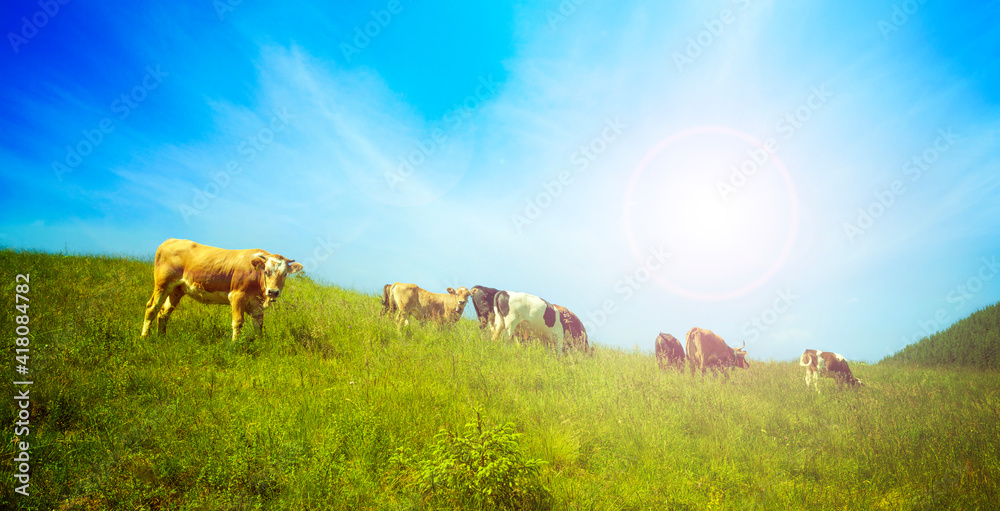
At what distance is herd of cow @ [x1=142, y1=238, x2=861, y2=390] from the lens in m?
8.01

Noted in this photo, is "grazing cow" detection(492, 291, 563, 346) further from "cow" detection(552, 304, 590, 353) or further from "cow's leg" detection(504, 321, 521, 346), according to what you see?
"cow" detection(552, 304, 590, 353)

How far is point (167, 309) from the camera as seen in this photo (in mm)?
7969

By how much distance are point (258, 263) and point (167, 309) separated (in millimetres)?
1889

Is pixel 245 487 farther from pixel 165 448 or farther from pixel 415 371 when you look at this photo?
pixel 415 371

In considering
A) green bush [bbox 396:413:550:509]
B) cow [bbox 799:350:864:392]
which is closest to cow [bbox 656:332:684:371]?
cow [bbox 799:350:864:392]

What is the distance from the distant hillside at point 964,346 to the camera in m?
24.5

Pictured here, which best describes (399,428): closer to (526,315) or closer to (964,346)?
(526,315)

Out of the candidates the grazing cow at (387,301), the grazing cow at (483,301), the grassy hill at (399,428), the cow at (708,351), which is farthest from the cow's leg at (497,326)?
the cow at (708,351)

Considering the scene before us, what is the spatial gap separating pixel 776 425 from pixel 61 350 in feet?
40.6

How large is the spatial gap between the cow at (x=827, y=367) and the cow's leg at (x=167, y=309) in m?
18.3

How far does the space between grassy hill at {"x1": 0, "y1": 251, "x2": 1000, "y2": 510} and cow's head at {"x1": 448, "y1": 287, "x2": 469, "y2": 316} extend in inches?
91.9

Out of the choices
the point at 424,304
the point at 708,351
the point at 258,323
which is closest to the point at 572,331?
the point at 708,351

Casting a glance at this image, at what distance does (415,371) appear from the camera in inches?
277

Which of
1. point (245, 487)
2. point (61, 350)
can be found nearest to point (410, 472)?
point (245, 487)
